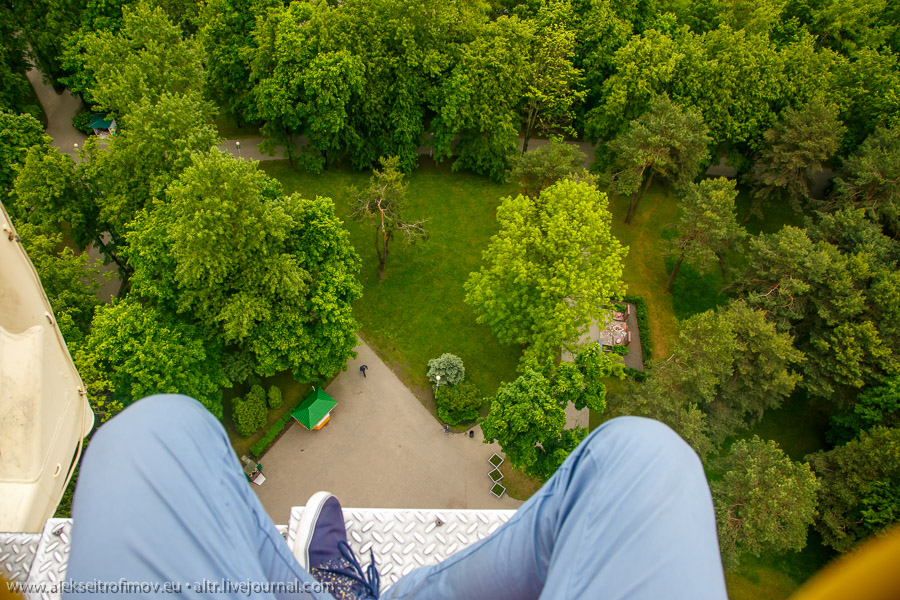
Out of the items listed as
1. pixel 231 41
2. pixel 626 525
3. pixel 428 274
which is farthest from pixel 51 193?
pixel 626 525

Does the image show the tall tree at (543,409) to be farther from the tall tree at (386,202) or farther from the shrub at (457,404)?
the tall tree at (386,202)

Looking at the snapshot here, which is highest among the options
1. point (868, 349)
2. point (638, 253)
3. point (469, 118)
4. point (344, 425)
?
point (469, 118)

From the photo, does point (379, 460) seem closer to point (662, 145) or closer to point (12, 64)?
point (662, 145)

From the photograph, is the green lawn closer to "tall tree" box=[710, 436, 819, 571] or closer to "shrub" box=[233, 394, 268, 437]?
"shrub" box=[233, 394, 268, 437]

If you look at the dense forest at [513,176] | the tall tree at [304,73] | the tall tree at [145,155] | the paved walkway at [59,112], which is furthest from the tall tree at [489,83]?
the paved walkway at [59,112]

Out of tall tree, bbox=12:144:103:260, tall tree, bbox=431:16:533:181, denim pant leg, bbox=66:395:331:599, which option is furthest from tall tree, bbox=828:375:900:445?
tall tree, bbox=12:144:103:260

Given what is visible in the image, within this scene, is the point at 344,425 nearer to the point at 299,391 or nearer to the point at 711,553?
the point at 299,391

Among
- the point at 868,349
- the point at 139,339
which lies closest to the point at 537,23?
the point at 868,349
